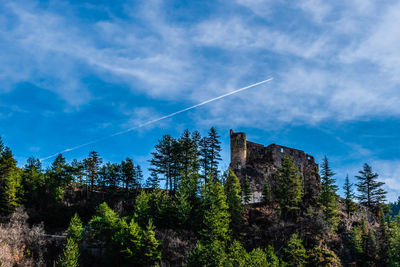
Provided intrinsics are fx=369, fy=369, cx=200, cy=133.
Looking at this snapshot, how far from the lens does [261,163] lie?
68500 mm

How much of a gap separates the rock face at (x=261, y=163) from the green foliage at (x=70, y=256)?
30.3 m

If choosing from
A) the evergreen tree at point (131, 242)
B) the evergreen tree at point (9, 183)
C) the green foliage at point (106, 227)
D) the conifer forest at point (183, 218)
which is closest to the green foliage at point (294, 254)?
the conifer forest at point (183, 218)

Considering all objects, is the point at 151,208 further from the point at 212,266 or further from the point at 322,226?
the point at 322,226

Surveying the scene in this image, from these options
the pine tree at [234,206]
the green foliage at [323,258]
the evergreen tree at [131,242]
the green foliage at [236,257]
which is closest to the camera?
the green foliage at [236,257]

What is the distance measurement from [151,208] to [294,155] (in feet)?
109

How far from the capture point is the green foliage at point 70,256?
4358cm

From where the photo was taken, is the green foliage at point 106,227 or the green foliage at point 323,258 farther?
the green foliage at point 323,258

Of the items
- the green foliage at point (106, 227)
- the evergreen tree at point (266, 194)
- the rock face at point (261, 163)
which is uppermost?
the rock face at point (261, 163)

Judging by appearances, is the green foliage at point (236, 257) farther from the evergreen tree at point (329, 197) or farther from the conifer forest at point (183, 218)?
the evergreen tree at point (329, 197)

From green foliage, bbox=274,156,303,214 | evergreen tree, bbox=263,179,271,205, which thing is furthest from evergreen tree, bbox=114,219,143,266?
green foliage, bbox=274,156,303,214

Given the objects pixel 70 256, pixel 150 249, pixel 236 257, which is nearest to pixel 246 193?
pixel 236 257

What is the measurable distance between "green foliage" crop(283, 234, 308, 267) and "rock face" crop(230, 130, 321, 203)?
1486 centimetres

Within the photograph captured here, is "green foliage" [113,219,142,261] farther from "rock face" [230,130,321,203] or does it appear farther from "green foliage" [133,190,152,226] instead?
"rock face" [230,130,321,203]

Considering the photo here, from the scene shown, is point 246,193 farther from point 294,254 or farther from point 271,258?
point 271,258
